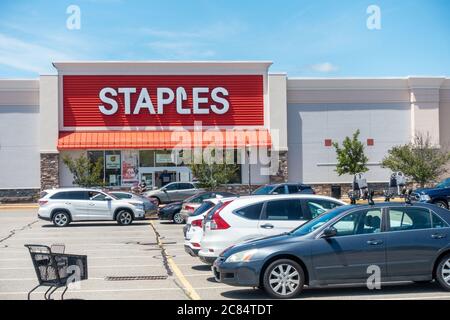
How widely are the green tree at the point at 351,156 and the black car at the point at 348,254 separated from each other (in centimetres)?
3028

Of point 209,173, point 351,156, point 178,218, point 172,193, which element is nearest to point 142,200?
point 178,218

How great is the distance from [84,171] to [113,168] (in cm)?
374

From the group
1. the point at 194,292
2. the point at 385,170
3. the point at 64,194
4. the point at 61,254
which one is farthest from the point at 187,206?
the point at 385,170

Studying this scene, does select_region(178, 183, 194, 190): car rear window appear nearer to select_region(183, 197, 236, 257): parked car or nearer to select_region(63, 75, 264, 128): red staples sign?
select_region(63, 75, 264, 128): red staples sign

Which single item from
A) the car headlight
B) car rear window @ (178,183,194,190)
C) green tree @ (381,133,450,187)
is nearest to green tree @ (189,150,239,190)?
car rear window @ (178,183,194,190)

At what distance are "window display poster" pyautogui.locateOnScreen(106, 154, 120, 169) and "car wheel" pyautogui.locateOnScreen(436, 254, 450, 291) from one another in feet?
111

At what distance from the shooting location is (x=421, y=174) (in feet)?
122

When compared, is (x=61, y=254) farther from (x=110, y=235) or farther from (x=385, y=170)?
(x=385, y=170)

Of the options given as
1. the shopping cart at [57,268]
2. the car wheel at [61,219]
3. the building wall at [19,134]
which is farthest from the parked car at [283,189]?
the shopping cart at [57,268]

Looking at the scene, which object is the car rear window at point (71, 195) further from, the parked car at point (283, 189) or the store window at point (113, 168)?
the store window at point (113, 168)

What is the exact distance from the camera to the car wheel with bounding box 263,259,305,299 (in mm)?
10227

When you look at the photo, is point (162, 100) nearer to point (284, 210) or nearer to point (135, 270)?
point (135, 270)

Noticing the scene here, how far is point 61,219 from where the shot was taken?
26609mm

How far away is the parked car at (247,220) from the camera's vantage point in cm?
1245
